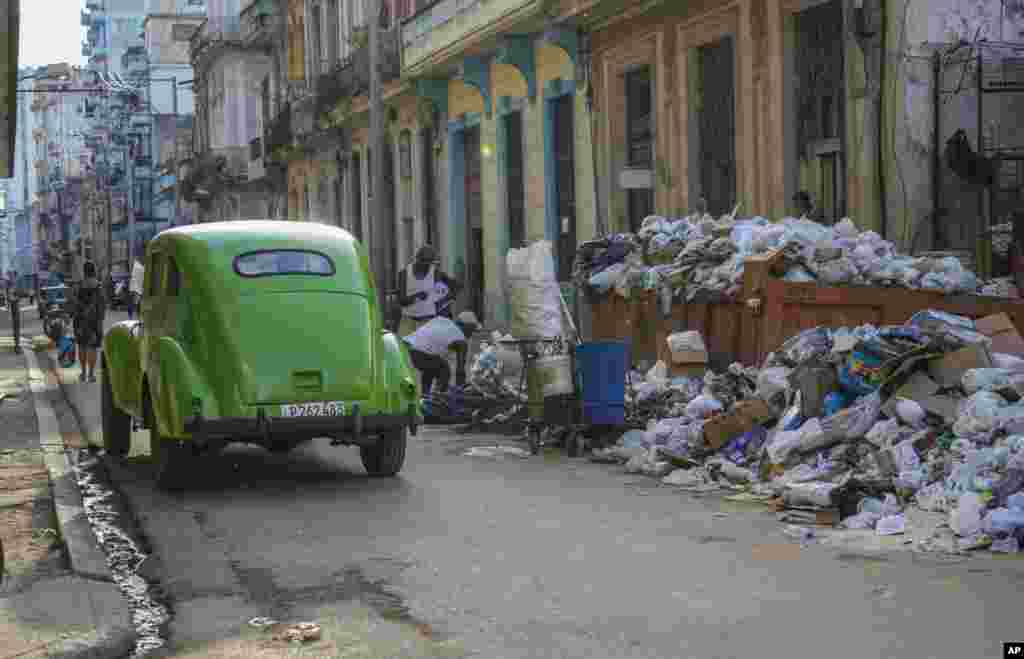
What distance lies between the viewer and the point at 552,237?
2653 cm

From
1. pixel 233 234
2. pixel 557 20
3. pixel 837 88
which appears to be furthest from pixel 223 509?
pixel 557 20

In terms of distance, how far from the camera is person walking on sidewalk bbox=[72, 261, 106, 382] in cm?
2220

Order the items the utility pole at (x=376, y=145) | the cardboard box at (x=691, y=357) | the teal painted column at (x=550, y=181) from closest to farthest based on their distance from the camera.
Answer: the cardboard box at (x=691, y=357), the teal painted column at (x=550, y=181), the utility pole at (x=376, y=145)

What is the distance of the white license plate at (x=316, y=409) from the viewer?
10.9 metres

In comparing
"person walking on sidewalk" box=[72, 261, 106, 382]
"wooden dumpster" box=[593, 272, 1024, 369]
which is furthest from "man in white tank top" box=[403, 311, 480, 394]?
"person walking on sidewalk" box=[72, 261, 106, 382]

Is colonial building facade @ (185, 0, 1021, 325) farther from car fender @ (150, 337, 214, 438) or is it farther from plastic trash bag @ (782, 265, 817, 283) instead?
car fender @ (150, 337, 214, 438)

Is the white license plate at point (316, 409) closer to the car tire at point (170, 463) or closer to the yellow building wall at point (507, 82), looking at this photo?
the car tire at point (170, 463)

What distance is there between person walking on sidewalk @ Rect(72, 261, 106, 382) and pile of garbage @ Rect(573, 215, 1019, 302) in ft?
27.6

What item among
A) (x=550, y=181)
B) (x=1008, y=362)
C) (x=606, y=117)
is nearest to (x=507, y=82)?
(x=550, y=181)

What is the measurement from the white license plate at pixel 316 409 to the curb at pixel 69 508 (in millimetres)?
1437

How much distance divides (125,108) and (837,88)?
273 feet

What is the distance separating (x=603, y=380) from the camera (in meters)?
12.8

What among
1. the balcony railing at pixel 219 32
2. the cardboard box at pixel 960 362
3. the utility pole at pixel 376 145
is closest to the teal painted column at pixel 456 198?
the utility pole at pixel 376 145

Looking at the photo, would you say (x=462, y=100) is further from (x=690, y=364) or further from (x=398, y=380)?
(x=398, y=380)
